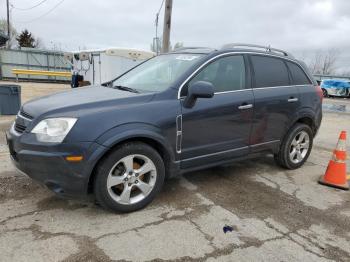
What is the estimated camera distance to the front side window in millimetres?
3969

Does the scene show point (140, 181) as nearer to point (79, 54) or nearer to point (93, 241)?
point (93, 241)

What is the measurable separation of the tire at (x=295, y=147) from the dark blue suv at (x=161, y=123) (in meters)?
0.02

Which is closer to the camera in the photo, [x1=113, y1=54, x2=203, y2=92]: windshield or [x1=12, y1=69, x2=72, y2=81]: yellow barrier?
[x1=113, y1=54, x2=203, y2=92]: windshield

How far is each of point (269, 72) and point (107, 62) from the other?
43.0 ft

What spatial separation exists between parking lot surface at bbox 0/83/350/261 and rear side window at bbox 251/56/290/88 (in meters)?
1.44

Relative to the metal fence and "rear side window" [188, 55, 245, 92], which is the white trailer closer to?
the metal fence

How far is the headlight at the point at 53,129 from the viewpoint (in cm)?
302

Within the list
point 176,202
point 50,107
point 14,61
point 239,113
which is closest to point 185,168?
point 176,202

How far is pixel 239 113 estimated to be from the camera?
13.7 ft

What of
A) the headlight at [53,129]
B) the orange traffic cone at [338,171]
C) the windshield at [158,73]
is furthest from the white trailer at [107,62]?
the headlight at [53,129]

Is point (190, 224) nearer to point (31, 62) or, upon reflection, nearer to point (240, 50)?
point (240, 50)

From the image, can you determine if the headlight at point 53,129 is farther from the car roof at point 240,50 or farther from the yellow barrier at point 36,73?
the yellow barrier at point 36,73

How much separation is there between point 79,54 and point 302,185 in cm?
1642

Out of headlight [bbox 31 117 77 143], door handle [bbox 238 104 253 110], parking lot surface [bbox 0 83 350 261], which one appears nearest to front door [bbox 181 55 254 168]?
door handle [bbox 238 104 253 110]
